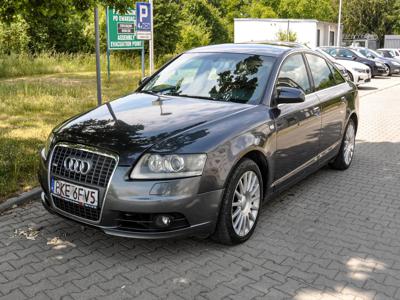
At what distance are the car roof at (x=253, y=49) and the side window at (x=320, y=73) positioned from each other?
42 cm

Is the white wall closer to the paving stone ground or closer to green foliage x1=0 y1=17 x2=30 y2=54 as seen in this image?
green foliage x1=0 y1=17 x2=30 y2=54

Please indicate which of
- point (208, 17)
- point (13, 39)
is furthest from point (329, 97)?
point (208, 17)

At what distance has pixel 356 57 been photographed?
23875 millimetres

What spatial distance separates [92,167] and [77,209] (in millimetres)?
396

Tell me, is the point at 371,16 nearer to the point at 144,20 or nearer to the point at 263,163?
the point at 144,20

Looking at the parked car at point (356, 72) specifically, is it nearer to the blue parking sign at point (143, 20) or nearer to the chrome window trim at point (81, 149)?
the blue parking sign at point (143, 20)

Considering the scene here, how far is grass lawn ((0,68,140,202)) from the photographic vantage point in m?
5.88

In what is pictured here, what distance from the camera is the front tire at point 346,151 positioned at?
6.64 m

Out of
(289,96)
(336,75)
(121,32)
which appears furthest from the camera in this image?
(121,32)

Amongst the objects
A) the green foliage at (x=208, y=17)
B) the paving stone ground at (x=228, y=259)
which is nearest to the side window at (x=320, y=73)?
the paving stone ground at (x=228, y=259)

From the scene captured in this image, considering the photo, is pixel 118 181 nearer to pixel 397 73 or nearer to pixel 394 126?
pixel 394 126

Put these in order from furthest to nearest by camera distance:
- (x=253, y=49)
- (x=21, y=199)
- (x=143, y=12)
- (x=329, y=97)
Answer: (x=143, y=12), (x=329, y=97), (x=253, y=49), (x=21, y=199)

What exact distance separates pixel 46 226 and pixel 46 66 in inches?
617

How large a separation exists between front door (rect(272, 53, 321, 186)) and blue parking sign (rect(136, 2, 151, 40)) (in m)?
6.83
